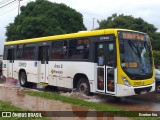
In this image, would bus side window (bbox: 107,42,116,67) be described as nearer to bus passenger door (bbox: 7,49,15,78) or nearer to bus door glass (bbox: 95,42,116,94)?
bus door glass (bbox: 95,42,116,94)

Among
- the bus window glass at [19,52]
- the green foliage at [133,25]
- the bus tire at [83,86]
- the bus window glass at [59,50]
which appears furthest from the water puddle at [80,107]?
the green foliage at [133,25]

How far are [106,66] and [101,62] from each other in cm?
37

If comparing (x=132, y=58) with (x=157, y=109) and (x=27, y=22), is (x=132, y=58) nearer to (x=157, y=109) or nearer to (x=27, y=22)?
(x=157, y=109)

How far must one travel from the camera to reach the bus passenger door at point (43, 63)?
16797mm

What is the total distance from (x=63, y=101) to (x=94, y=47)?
8.61 ft

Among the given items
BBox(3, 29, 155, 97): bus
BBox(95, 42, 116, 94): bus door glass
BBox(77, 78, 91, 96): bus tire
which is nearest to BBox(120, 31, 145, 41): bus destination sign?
BBox(3, 29, 155, 97): bus

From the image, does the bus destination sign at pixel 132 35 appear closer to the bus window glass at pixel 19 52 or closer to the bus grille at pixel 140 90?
the bus grille at pixel 140 90

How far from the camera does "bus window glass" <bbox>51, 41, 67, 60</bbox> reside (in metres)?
15.3

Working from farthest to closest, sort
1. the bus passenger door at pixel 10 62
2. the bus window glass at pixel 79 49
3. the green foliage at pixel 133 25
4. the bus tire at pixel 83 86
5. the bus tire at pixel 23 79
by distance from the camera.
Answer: the green foliage at pixel 133 25, the bus passenger door at pixel 10 62, the bus tire at pixel 23 79, the bus window glass at pixel 79 49, the bus tire at pixel 83 86

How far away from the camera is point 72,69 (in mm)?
14602

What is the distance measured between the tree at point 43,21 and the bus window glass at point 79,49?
1681 cm

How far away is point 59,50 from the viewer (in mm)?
15703

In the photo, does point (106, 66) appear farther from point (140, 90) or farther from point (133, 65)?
point (140, 90)

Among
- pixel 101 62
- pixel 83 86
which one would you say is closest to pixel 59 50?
pixel 83 86
